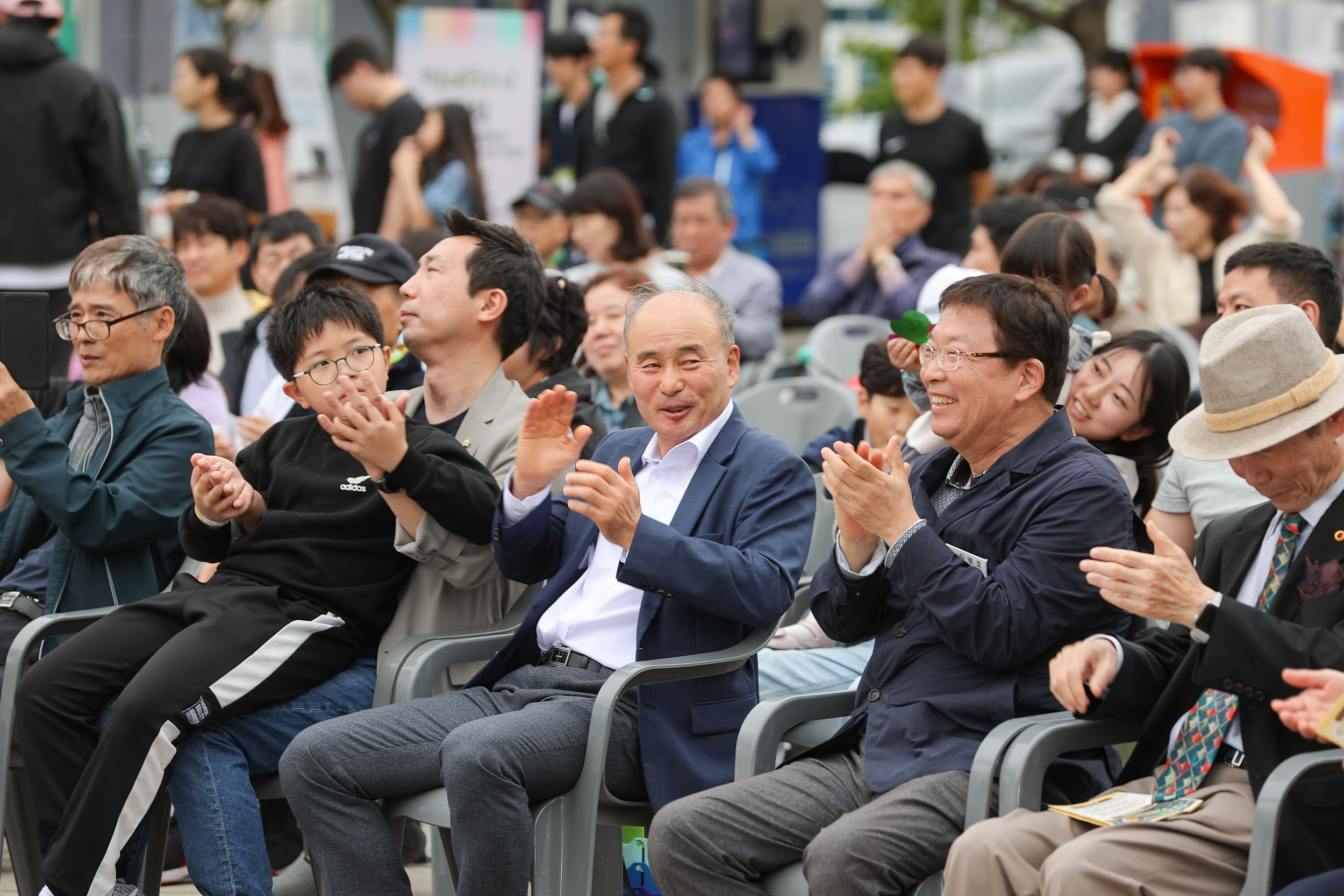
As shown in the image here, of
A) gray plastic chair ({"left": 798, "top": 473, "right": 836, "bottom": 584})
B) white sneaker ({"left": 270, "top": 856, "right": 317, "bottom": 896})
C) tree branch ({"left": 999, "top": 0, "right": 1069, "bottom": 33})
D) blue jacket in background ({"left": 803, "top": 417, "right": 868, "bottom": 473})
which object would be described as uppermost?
tree branch ({"left": 999, "top": 0, "right": 1069, "bottom": 33})

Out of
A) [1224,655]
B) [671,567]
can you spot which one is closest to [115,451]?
[671,567]

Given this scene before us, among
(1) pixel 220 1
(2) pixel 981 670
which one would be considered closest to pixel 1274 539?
(2) pixel 981 670

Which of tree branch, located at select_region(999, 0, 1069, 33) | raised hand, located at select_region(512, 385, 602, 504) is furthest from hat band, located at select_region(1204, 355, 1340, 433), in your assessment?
tree branch, located at select_region(999, 0, 1069, 33)

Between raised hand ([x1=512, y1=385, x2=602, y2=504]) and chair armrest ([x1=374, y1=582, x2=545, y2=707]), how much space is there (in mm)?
346

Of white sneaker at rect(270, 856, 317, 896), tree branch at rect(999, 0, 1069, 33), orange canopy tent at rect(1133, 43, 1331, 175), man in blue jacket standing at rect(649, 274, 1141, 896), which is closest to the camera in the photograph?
man in blue jacket standing at rect(649, 274, 1141, 896)

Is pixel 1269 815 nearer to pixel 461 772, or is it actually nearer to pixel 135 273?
pixel 461 772

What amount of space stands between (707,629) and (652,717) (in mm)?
227

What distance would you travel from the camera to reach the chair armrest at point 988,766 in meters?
2.61

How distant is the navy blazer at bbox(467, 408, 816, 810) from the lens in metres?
2.96

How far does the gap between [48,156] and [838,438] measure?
12.2 ft

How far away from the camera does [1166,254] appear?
6.56 m

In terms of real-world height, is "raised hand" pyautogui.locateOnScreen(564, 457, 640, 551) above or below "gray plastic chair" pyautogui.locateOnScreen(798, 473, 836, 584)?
above

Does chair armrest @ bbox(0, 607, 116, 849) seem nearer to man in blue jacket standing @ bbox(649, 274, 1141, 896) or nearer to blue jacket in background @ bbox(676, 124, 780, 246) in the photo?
man in blue jacket standing @ bbox(649, 274, 1141, 896)

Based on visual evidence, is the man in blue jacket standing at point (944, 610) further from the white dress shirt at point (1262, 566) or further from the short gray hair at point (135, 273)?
the short gray hair at point (135, 273)
